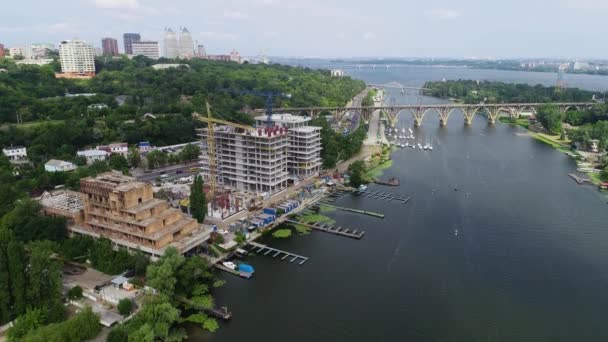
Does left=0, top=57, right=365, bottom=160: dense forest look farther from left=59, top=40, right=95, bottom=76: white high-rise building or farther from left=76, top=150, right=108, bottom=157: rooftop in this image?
left=59, top=40, right=95, bottom=76: white high-rise building

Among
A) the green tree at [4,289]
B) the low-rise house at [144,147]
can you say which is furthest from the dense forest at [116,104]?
the green tree at [4,289]

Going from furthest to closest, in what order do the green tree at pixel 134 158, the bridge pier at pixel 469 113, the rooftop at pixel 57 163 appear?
the bridge pier at pixel 469 113, the green tree at pixel 134 158, the rooftop at pixel 57 163

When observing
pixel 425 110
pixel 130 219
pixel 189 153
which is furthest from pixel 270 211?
pixel 425 110

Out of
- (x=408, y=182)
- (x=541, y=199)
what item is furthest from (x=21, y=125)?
(x=541, y=199)

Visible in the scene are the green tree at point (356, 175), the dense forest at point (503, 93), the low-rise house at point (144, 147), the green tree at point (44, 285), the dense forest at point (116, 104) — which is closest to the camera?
the green tree at point (44, 285)

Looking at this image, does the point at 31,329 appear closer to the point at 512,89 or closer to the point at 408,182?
the point at 408,182

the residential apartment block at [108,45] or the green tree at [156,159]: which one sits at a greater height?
the residential apartment block at [108,45]

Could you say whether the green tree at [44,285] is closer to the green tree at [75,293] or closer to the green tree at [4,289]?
the green tree at [75,293]
